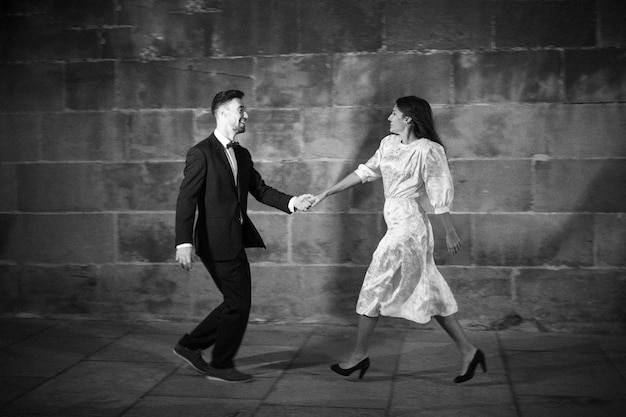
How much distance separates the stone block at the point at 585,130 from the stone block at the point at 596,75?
0.07 m

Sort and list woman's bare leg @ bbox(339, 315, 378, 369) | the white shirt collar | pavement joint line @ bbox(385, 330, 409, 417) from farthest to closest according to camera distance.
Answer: the white shirt collar → woman's bare leg @ bbox(339, 315, 378, 369) → pavement joint line @ bbox(385, 330, 409, 417)

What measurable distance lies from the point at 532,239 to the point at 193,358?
275 cm

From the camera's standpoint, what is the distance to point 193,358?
543 cm

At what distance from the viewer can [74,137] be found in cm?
703

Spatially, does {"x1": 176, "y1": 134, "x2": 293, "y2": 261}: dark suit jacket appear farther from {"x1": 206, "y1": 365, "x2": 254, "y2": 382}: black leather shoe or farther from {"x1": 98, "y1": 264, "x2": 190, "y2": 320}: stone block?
{"x1": 98, "y1": 264, "x2": 190, "y2": 320}: stone block

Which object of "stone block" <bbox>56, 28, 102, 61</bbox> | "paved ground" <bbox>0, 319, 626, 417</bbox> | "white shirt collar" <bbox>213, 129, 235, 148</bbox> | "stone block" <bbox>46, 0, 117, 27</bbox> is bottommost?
"paved ground" <bbox>0, 319, 626, 417</bbox>

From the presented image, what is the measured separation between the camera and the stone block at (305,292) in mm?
6773

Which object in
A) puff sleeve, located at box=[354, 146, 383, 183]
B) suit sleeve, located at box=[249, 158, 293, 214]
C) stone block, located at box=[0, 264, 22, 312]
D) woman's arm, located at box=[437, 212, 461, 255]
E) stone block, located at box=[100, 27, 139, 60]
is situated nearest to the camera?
woman's arm, located at box=[437, 212, 461, 255]

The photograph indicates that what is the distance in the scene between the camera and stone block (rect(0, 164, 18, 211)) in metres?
7.12

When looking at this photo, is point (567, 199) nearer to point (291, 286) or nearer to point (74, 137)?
point (291, 286)

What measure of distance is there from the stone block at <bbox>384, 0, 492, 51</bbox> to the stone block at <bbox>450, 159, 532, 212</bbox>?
0.91m

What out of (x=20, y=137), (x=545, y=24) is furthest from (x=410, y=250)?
(x=20, y=137)

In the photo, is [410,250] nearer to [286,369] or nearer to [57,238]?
[286,369]

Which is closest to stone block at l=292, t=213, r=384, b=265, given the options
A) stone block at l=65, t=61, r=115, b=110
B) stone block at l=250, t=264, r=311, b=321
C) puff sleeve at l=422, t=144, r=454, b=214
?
stone block at l=250, t=264, r=311, b=321
